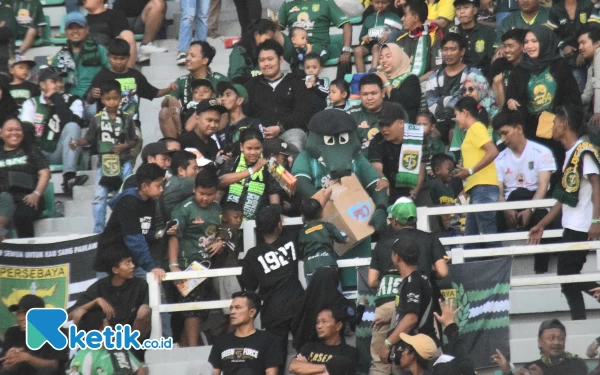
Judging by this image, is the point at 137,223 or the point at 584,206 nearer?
the point at 584,206

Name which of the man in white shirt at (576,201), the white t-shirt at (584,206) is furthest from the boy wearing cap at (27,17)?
the white t-shirt at (584,206)

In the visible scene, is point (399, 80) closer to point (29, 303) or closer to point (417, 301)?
point (417, 301)

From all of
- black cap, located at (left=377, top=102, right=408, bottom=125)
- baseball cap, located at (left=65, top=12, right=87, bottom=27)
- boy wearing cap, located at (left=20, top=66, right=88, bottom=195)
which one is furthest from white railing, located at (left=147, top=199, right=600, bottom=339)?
baseball cap, located at (left=65, top=12, right=87, bottom=27)

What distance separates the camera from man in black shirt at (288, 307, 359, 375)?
12.1 metres

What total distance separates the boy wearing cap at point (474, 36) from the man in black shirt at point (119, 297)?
212 inches

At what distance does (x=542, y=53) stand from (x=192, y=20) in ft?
14.4

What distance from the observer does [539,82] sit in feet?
51.6

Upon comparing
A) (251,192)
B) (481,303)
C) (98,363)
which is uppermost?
(251,192)

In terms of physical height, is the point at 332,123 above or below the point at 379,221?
Result: above

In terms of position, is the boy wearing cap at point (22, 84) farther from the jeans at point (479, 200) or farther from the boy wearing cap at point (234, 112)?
the jeans at point (479, 200)

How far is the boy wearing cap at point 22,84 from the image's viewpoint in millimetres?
16469

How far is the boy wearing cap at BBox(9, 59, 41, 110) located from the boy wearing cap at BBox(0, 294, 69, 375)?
4036mm

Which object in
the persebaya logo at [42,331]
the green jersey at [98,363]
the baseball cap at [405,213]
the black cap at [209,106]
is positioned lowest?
the green jersey at [98,363]

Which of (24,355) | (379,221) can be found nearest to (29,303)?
(24,355)
